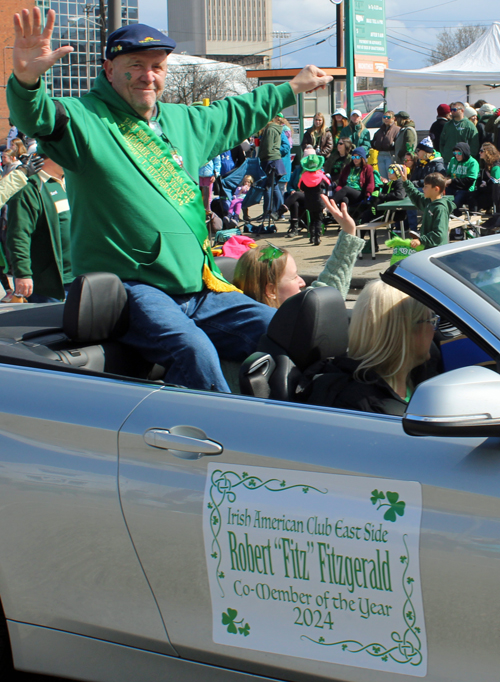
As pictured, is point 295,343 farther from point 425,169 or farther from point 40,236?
point 425,169

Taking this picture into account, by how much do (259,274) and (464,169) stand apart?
8.94 m

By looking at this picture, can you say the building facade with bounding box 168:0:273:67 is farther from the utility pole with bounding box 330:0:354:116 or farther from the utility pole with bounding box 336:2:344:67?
the utility pole with bounding box 330:0:354:116

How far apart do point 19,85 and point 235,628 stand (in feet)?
6.06

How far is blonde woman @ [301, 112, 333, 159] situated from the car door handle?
13409 mm

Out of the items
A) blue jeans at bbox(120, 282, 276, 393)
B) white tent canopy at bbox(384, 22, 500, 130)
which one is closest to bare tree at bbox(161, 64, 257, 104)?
white tent canopy at bbox(384, 22, 500, 130)

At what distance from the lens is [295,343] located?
2.43m

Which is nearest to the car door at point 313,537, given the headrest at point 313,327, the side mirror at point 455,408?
the side mirror at point 455,408

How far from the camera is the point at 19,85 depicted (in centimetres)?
251

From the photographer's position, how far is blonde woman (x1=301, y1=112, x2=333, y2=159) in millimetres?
14633

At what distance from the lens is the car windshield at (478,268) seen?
73.3 inches

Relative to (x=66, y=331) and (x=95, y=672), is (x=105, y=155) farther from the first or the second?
(x=95, y=672)

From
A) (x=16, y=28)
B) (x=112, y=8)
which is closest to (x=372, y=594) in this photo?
(x=16, y=28)

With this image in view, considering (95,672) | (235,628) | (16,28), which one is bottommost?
(95,672)

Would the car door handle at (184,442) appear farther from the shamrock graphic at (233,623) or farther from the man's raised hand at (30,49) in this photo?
the man's raised hand at (30,49)
